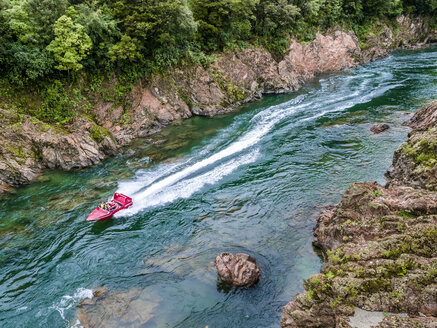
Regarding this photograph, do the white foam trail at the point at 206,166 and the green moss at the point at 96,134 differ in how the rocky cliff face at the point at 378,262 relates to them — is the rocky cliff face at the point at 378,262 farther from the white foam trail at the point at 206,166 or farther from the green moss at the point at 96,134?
the green moss at the point at 96,134

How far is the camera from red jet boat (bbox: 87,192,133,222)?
2105cm

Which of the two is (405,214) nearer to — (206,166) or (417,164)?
(417,164)

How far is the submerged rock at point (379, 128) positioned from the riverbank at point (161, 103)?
18213mm

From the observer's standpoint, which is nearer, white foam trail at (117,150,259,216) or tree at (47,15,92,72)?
white foam trail at (117,150,259,216)

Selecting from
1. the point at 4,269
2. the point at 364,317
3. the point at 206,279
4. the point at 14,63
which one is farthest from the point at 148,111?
the point at 364,317

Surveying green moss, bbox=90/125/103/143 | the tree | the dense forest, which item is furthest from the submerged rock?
the tree

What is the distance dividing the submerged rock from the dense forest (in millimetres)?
24221

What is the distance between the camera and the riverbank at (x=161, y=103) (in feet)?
87.7

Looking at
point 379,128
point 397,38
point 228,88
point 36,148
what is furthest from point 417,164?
point 397,38

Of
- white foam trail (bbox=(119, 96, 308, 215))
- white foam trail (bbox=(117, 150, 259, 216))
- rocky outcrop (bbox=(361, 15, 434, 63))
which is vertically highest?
rocky outcrop (bbox=(361, 15, 434, 63))

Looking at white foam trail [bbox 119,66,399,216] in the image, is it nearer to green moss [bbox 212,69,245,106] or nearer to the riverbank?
green moss [bbox 212,69,245,106]

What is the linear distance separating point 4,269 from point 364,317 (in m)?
19.7

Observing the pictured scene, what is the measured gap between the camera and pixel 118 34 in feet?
109

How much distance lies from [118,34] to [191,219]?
24.8 m
